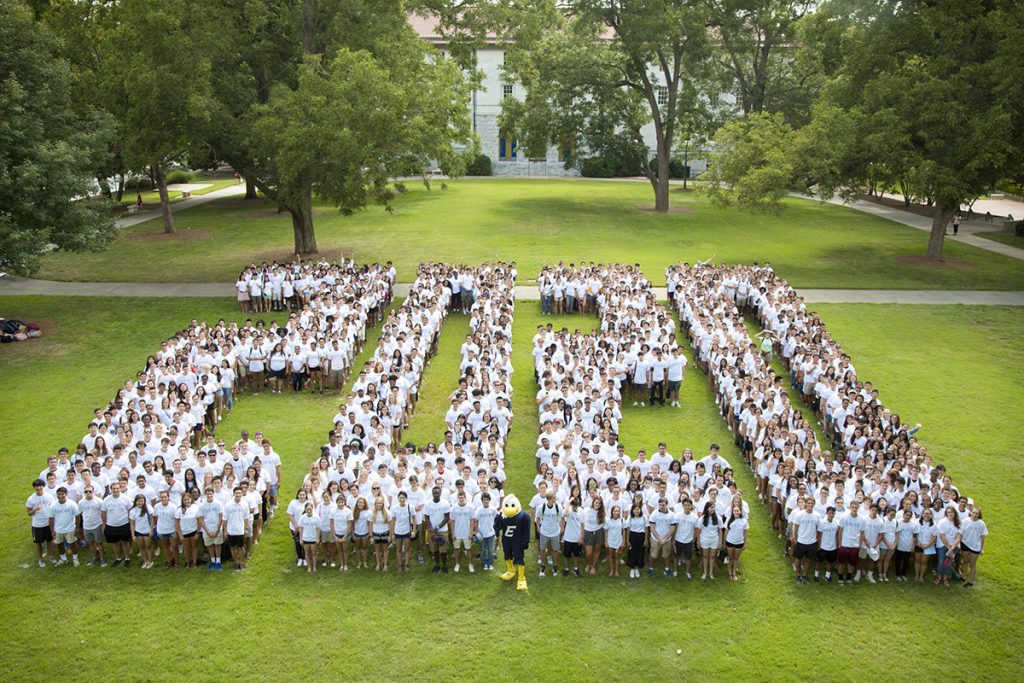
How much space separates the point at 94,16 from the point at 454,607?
112 feet

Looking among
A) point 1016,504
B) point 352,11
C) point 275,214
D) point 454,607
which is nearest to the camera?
point 454,607

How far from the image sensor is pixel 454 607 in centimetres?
1052

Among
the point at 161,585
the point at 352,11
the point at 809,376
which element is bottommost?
the point at 161,585

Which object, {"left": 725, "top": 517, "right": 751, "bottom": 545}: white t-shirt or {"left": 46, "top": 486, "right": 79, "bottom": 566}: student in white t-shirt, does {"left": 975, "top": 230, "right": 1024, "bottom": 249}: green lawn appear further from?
{"left": 46, "top": 486, "right": 79, "bottom": 566}: student in white t-shirt

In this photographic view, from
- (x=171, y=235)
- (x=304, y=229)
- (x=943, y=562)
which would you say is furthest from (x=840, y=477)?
(x=171, y=235)

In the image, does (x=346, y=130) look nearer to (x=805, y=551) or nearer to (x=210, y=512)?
(x=210, y=512)

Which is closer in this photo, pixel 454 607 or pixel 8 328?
pixel 454 607

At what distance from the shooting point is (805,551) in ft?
36.1

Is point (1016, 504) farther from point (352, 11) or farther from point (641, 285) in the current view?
point (352, 11)

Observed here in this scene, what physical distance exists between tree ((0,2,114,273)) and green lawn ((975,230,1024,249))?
34.1 meters

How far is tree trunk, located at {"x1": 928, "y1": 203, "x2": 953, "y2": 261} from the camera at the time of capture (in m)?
30.1

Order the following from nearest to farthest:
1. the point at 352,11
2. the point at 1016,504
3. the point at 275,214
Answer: the point at 1016,504, the point at 352,11, the point at 275,214

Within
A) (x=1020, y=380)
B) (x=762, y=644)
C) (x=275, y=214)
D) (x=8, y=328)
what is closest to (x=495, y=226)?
(x=275, y=214)

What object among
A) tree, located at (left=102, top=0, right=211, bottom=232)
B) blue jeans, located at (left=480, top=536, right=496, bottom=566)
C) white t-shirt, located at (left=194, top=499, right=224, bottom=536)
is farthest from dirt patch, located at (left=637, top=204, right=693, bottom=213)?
white t-shirt, located at (left=194, top=499, right=224, bottom=536)
